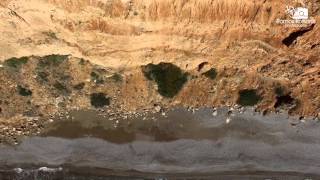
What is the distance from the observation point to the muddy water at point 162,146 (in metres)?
22.5

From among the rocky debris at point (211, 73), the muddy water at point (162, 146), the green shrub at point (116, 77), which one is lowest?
the muddy water at point (162, 146)

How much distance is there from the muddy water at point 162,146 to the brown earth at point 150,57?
2.00ft

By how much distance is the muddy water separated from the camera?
2255cm

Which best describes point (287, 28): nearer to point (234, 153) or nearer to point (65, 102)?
point (234, 153)

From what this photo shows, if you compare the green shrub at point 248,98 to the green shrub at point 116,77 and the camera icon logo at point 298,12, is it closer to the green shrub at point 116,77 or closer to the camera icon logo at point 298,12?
the camera icon logo at point 298,12

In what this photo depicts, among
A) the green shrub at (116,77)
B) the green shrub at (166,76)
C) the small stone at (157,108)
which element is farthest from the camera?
the small stone at (157,108)

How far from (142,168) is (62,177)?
11.3 feet

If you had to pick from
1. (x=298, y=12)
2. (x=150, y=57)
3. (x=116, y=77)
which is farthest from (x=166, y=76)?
(x=298, y=12)

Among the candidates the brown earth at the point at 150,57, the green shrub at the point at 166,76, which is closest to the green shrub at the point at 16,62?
the brown earth at the point at 150,57

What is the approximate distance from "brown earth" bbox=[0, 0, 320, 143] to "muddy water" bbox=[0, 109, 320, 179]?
2.00 ft

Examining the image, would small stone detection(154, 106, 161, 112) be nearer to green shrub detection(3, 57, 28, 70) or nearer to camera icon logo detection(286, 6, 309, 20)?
green shrub detection(3, 57, 28, 70)

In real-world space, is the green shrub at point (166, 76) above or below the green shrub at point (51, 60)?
below

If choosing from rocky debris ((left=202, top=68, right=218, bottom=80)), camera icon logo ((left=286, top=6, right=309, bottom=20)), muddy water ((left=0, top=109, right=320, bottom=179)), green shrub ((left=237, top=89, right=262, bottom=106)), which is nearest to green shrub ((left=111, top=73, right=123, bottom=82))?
muddy water ((left=0, top=109, right=320, bottom=179))

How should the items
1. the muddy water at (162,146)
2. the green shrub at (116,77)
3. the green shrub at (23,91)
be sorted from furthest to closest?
1. the muddy water at (162,146)
2. the green shrub at (23,91)
3. the green shrub at (116,77)
